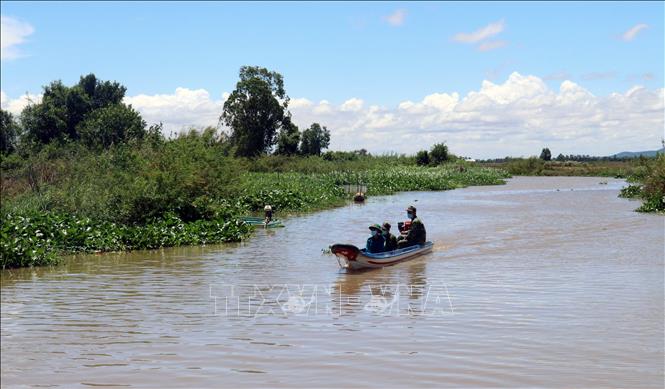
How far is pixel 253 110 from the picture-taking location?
2704 inches

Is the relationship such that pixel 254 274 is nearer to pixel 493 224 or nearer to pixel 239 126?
pixel 493 224

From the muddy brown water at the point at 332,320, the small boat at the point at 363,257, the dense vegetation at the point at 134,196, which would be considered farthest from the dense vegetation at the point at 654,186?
the small boat at the point at 363,257

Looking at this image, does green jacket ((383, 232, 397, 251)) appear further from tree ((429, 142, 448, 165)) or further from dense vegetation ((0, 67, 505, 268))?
tree ((429, 142, 448, 165))

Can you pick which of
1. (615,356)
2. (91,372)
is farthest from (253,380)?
(615,356)

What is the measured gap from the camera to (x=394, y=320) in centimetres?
1087

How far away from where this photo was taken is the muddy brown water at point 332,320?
8.18 m

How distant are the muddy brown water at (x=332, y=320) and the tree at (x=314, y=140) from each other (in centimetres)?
5186

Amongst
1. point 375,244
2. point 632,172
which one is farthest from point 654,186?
point 632,172

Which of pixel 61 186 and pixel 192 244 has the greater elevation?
pixel 61 186

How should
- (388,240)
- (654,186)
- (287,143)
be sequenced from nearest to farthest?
(388,240)
(654,186)
(287,143)

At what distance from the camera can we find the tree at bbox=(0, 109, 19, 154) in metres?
57.8

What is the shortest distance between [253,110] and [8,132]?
2208 cm

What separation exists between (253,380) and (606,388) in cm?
393

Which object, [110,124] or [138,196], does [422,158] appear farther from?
[138,196]
